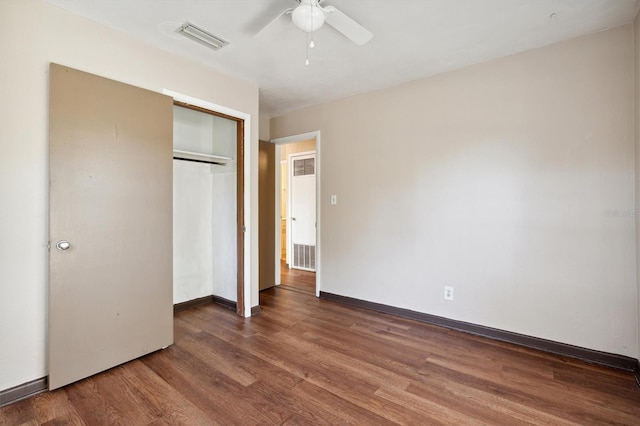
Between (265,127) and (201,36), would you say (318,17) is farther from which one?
(265,127)

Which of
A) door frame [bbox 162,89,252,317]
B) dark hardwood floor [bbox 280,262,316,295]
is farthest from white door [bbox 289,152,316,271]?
door frame [bbox 162,89,252,317]

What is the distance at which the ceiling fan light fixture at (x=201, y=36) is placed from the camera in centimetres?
228

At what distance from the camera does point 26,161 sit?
1934 mm

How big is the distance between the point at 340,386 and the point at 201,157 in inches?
108

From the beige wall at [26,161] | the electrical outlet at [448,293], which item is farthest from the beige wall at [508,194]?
the beige wall at [26,161]

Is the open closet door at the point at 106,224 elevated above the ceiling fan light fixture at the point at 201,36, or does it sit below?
below

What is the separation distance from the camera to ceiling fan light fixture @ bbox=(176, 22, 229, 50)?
228cm

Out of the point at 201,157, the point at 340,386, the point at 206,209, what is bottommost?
the point at 340,386

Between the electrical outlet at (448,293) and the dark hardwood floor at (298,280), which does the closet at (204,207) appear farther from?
the electrical outlet at (448,293)

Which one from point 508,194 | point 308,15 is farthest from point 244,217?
point 508,194

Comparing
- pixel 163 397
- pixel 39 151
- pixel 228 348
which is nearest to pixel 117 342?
pixel 163 397

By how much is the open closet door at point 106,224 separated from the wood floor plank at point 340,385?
275 mm

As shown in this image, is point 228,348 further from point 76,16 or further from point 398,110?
point 398,110

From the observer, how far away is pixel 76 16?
211cm
